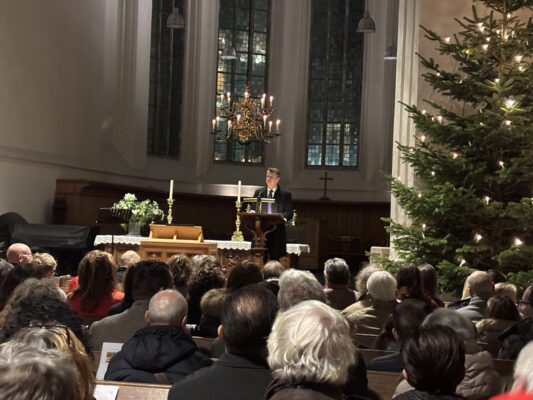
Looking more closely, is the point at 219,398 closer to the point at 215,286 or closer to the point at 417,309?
the point at 417,309

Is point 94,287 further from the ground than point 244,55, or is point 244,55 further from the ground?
point 244,55

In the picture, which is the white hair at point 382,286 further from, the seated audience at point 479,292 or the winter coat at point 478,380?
the winter coat at point 478,380

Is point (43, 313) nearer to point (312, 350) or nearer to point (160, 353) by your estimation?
point (160, 353)

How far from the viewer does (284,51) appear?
909 inches

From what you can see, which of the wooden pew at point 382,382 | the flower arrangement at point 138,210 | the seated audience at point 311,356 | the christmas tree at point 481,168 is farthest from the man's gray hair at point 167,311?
the flower arrangement at point 138,210

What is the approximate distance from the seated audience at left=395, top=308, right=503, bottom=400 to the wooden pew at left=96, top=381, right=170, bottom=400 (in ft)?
3.74

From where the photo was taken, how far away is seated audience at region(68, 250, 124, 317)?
624 centimetres

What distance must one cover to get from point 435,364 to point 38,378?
1.81 m

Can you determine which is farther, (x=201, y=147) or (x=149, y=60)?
(x=201, y=147)

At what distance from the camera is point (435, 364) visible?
120 inches

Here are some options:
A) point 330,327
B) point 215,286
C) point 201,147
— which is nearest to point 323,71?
point 201,147

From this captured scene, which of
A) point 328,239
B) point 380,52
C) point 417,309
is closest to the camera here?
point 417,309

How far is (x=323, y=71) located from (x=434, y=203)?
1422cm

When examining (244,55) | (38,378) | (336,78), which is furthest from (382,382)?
(336,78)
